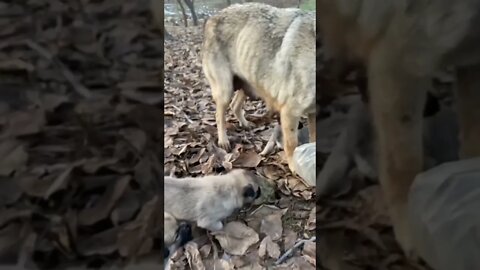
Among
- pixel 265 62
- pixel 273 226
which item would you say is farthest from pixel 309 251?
pixel 265 62

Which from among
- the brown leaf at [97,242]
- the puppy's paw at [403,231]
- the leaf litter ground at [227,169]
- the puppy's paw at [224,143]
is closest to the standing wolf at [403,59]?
the puppy's paw at [403,231]

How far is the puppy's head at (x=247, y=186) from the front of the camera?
6.11ft

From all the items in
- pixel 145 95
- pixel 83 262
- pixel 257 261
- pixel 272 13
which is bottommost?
pixel 257 261

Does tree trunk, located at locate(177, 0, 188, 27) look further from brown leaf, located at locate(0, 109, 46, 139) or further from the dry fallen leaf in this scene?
brown leaf, located at locate(0, 109, 46, 139)

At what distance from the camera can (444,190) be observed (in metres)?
0.83

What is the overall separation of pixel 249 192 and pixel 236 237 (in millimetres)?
258

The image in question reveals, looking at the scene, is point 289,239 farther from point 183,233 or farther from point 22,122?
point 22,122

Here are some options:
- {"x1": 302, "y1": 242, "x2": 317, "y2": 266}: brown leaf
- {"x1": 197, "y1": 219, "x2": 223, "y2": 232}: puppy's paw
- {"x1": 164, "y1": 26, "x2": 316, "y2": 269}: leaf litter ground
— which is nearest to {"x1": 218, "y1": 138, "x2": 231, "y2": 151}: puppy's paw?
{"x1": 164, "y1": 26, "x2": 316, "y2": 269}: leaf litter ground

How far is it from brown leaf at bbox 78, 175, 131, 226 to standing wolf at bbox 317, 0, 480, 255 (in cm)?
34

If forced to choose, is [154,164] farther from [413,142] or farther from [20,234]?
[413,142]

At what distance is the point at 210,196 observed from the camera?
190 cm

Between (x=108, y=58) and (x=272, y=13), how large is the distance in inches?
62.1

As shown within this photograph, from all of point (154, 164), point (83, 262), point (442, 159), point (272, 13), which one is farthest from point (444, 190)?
point (272, 13)

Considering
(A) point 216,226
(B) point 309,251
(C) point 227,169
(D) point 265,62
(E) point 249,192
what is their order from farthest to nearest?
(D) point 265,62
(C) point 227,169
(E) point 249,192
(A) point 216,226
(B) point 309,251
